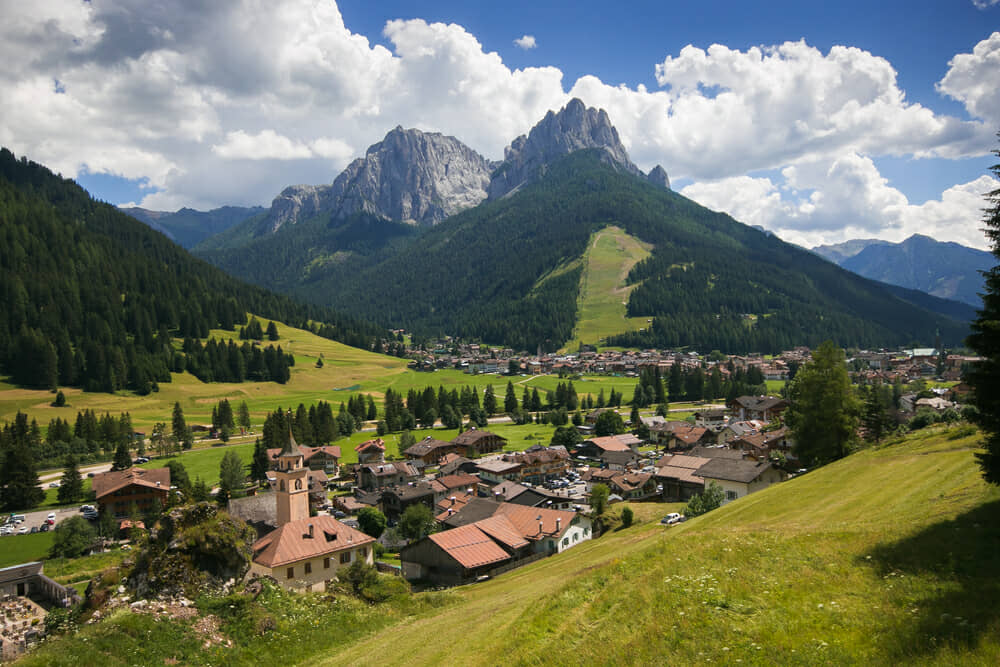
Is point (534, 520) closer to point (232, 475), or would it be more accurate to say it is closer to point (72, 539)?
point (72, 539)

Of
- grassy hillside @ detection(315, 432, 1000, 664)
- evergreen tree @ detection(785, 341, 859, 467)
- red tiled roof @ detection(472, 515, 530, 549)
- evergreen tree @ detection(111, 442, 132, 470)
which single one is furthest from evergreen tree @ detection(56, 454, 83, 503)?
evergreen tree @ detection(785, 341, 859, 467)

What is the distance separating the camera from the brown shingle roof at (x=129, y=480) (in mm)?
61531

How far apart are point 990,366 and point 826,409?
102 feet

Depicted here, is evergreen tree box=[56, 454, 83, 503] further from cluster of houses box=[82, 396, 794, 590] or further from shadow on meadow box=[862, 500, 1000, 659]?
shadow on meadow box=[862, 500, 1000, 659]

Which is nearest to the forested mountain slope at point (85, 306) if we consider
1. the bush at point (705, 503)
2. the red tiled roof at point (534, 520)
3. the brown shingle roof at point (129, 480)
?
the brown shingle roof at point (129, 480)

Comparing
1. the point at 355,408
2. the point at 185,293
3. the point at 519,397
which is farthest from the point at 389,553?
the point at 185,293

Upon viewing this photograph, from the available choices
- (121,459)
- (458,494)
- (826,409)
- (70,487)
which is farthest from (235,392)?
(826,409)

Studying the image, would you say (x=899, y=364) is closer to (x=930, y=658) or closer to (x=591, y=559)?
(x=591, y=559)

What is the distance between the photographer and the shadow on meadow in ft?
31.3

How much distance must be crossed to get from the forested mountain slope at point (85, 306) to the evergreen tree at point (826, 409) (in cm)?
13365

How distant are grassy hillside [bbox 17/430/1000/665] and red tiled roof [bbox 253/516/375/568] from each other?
8730 millimetres

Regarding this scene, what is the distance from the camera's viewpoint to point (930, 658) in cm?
906

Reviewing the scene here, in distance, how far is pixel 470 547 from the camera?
38.2m

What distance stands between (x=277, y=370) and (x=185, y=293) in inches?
2350
